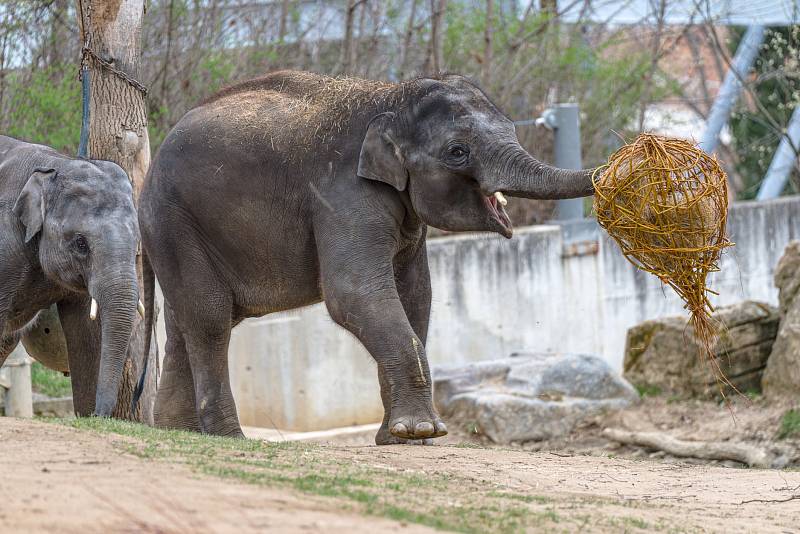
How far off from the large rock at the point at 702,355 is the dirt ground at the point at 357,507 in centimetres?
379

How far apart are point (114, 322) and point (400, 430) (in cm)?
168

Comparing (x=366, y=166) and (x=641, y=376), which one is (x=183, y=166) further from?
(x=641, y=376)

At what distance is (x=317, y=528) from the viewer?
401 centimetres

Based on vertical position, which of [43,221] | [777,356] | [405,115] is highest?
[405,115]

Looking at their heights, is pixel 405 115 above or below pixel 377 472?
above

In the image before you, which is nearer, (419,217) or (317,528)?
(317,528)

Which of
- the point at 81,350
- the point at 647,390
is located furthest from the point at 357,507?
the point at 647,390

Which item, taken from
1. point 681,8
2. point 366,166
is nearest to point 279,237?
point 366,166

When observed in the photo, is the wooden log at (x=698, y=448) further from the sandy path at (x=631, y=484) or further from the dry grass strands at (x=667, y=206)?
the dry grass strands at (x=667, y=206)

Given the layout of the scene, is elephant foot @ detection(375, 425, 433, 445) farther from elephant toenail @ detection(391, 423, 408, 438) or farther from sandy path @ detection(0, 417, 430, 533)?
sandy path @ detection(0, 417, 430, 533)

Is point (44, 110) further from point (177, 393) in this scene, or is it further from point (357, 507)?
point (357, 507)

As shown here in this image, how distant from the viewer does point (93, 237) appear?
725 cm

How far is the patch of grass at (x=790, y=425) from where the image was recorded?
985 centimetres

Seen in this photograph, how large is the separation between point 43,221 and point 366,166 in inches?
73.6
